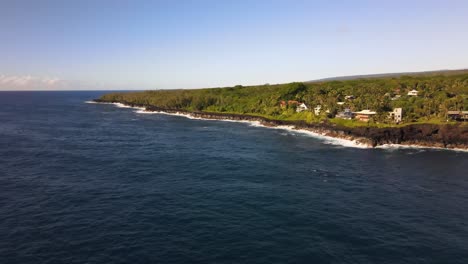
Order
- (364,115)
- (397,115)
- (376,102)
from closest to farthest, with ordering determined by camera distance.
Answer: (397,115), (364,115), (376,102)

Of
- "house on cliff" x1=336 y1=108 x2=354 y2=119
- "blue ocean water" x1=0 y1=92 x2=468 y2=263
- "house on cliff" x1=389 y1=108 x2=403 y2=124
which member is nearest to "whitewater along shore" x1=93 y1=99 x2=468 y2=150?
"blue ocean water" x1=0 y1=92 x2=468 y2=263

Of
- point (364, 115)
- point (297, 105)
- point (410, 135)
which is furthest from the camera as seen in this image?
point (297, 105)

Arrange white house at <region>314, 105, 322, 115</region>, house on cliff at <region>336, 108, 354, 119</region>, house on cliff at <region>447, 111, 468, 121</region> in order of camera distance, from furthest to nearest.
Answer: white house at <region>314, 105, 322, 115</region>
house on cliff at <region>336, 108, 354, 119</region>
house on cliff at <region>447, 111, 468, 121</region>

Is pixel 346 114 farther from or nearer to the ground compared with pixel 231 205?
farther from the ground

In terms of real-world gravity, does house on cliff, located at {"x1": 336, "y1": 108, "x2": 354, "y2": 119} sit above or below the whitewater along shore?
above

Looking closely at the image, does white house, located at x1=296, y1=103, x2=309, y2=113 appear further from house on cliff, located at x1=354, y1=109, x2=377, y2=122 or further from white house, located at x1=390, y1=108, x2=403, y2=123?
white house, located at x1=390, y1=108, x2=403, y2=123

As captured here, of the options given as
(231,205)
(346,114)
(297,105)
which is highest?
(297,105)

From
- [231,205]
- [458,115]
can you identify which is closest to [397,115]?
[458,115]

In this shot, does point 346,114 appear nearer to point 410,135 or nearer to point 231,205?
point 410,135
